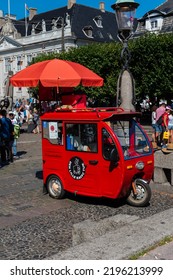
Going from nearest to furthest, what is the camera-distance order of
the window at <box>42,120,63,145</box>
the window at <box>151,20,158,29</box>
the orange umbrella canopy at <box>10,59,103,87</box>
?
the window at <box>42,120,63,145</box>
the orange umbrella canopy at <box>10,59,103,87</box>
the window at <box>151,20,158,29</box>

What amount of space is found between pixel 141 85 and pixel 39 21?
38.6m

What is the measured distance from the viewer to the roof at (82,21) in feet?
186

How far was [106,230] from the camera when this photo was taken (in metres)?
5.79

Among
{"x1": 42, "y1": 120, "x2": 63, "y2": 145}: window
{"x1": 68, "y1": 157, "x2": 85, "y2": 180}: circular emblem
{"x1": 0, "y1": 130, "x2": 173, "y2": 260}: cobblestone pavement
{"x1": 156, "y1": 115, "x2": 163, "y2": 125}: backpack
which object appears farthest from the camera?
{"x1": 156, "y1": 115, "x2": 163, "y2": 125}: backpack

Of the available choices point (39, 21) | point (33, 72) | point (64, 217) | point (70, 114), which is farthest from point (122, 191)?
point (39, 21)

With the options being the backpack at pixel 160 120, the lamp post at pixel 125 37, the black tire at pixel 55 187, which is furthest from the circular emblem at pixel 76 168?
the backpack at pixel 160 120

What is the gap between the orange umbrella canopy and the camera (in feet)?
27.1

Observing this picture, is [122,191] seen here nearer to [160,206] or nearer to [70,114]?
→ [160,206]

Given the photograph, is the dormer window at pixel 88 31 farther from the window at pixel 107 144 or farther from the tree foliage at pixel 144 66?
the window at pixel 107 144

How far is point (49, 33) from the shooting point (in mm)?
58656

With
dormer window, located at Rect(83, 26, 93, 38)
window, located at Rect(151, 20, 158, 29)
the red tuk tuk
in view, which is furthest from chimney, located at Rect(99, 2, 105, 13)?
the red tuk tuk

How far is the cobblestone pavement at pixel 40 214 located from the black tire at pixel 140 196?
12cm

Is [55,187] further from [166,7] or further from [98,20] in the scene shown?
[98,20]

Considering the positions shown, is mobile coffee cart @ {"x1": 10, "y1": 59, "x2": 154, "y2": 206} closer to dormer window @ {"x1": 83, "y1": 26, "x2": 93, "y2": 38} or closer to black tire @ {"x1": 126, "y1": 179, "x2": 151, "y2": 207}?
black tire @ {"x1": 126, "y1": 179, "x2": 151, "y2": 207}
